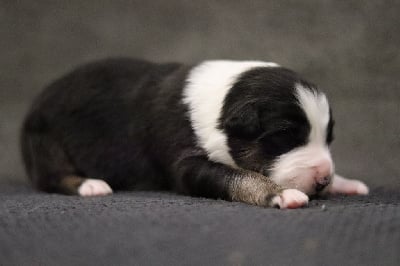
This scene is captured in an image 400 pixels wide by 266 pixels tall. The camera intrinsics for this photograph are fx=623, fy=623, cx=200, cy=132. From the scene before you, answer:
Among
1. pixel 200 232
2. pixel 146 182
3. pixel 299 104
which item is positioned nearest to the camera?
pixel 200 232

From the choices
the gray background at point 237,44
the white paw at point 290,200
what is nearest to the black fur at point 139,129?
the white paw at point 290,200

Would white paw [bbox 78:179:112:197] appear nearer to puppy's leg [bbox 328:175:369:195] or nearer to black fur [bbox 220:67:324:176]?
black fur [bbox 220:67:324:176]

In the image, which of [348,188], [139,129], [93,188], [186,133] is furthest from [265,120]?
[93,188]

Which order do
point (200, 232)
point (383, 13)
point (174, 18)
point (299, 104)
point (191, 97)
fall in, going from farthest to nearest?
point (174, 18)
point (383, 13)
point (191, 97)
point (299, 104)
point (200, 232)

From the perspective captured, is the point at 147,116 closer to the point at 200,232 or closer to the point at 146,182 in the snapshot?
the point at 146,182

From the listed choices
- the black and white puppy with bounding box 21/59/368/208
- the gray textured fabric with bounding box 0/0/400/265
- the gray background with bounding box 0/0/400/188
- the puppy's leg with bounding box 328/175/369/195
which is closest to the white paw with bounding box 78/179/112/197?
the black and white puppy with bounding box 21/59/368/208

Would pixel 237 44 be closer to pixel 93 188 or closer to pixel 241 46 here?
pixel 241 46

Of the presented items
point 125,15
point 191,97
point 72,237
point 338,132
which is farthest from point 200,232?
point 125,15
